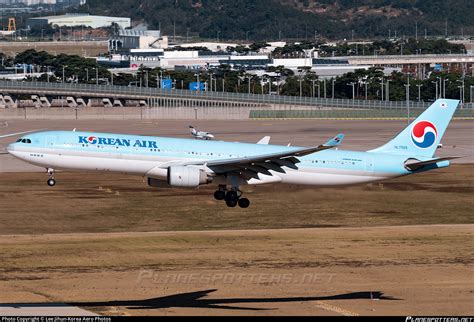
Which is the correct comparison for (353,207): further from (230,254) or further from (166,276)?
(166,276)

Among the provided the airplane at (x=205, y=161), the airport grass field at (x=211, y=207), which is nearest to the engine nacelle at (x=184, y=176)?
the airplane at (x=205, y=161)

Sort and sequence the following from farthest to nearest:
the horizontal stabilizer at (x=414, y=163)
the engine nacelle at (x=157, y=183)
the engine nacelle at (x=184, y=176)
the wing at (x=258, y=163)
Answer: the horizontal stabilizer at (x=414, y=163) → the engine nacelle at (x=157, y=183) → the wing at (x=258, y=163) → the engine nacelle at (x=184, y=176)

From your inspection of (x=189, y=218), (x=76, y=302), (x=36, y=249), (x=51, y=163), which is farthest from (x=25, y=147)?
(x=189, y=218)

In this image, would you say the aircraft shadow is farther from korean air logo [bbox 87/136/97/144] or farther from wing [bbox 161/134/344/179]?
korean air logo [bbox 87/136/97/144]

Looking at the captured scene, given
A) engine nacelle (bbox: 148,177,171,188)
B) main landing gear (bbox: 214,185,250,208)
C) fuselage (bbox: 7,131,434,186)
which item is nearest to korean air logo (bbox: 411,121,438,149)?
fuselage (bbox: 7,131,434,186)

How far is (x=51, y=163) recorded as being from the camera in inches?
3305

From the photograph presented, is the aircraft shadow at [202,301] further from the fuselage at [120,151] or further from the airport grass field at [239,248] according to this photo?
the fuselage at [120,151]

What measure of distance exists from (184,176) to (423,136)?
20.9 meters

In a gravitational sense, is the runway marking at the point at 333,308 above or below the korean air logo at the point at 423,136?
below

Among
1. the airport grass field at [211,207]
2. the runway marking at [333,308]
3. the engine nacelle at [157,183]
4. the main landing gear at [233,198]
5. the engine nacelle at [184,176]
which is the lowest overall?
the runway marking at [333,308]

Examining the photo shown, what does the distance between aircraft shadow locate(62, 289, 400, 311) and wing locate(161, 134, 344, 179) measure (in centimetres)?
984

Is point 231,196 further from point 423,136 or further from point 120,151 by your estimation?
point 423,136

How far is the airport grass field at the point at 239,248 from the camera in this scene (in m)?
76.2

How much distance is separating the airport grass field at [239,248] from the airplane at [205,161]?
544 centimetres
